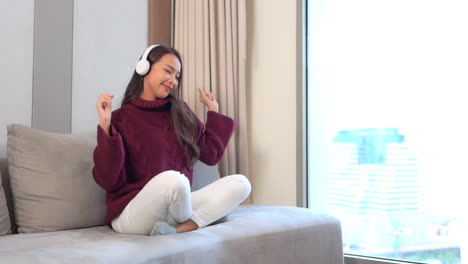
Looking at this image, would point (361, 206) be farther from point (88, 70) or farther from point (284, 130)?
point (88, 70)

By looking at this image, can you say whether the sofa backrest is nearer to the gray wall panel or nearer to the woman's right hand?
the woman's right hand

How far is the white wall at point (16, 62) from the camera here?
211 cm

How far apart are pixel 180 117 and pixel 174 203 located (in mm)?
504

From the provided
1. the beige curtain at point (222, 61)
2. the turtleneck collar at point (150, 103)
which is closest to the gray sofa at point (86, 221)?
the turtleneck collar at point (150, 103)

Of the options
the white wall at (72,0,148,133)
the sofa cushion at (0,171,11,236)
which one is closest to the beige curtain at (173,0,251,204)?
the white wall at (72,0,148,133)

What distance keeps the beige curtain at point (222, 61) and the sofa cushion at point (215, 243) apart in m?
0.64

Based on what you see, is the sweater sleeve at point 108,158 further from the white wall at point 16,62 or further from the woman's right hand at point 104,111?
the white wall at point 16,62

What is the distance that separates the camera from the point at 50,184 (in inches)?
66.1

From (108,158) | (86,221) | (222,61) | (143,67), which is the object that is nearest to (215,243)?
(108,158)

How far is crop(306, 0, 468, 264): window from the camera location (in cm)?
199

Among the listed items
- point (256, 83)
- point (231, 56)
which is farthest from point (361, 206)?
point (231, 56)

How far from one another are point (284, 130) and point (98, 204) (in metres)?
1.13

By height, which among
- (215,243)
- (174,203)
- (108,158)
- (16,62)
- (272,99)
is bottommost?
(215,243)

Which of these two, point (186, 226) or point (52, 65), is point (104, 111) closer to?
point (186, 226)
